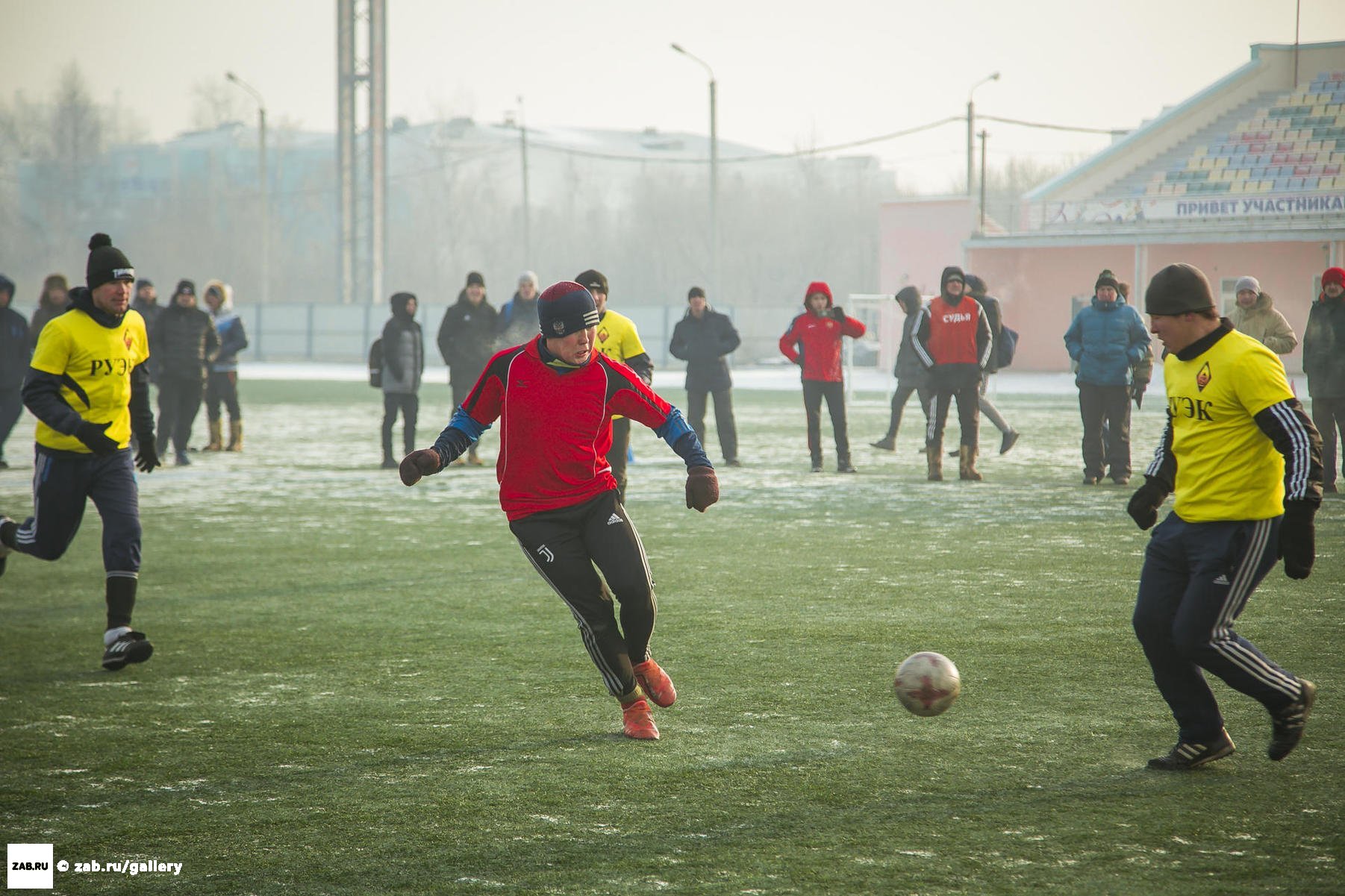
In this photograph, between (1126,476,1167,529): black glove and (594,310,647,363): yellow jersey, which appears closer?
(1126,476,1167,529): black glove

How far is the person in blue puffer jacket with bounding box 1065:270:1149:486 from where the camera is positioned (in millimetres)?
Answer: 12992

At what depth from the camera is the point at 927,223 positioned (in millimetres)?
44375

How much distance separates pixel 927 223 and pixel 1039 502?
110 ft

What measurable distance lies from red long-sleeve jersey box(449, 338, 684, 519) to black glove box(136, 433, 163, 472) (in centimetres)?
242

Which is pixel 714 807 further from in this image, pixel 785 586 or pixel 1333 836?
pixel 785 586

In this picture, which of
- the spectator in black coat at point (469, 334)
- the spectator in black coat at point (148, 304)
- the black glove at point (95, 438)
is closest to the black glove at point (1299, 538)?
the black glove at point (95, 438)

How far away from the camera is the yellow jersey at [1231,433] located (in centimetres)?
458

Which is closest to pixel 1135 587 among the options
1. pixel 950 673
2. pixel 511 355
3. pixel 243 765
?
pixel 950 673

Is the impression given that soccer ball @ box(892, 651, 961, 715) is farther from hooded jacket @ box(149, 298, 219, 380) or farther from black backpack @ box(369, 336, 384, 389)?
hooded jacket @ box(149, 298, 219, 380)

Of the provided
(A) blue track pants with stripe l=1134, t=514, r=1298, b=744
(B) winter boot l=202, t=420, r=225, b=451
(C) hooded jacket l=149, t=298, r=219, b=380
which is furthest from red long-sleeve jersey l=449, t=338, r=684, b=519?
(B) winter boot l=202, t=420, r=225, b=451

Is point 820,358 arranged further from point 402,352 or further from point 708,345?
point 402,352

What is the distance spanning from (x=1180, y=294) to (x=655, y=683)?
96.4 inches

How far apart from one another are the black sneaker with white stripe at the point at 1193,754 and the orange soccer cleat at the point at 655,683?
183cm

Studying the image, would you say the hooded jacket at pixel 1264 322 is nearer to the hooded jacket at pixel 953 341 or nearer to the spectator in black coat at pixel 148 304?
the hooded jacket at pixel 953 341
